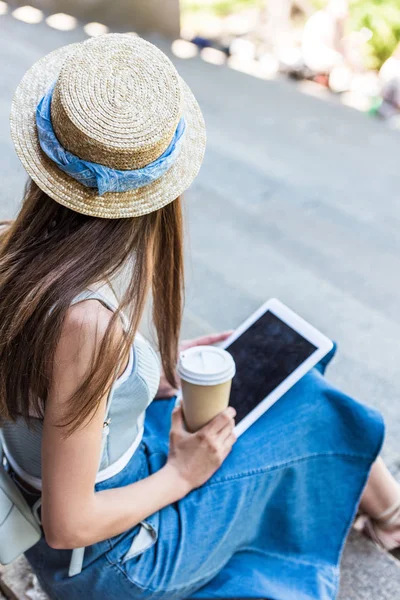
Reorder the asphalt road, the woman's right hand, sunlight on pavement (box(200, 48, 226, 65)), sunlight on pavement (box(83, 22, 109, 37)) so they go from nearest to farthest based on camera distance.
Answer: the woman's right hand < the asphalt road < sunlight on pavement (box(200, 48, 226, 65)) < sunlight on pavement (box(83, 22, 109, 37))

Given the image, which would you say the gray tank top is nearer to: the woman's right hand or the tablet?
the woman's right hand

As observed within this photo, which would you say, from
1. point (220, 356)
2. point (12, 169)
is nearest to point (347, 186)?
point (12, 169)

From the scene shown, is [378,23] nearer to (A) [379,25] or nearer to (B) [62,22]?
(A) [379,25]

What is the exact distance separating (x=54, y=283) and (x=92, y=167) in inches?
8.3


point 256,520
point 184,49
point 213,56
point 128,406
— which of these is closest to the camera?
point 128,406

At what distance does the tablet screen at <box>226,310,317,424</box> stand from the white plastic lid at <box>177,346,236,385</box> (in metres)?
0.18

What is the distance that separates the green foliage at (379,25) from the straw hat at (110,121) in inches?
220

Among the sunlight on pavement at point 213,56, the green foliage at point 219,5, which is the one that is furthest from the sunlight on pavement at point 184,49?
the green foliage at point 219,5

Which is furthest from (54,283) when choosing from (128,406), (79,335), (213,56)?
(213,56)

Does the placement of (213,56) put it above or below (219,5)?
below

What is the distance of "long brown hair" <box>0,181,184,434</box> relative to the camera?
3.90ft

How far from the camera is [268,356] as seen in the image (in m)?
1.81

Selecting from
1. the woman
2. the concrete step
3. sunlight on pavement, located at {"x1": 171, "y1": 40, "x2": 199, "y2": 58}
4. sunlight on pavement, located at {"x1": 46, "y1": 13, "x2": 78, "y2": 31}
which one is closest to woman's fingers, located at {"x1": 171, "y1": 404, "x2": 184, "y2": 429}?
the woman

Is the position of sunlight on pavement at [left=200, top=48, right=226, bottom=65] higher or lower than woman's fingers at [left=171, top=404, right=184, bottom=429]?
lower
